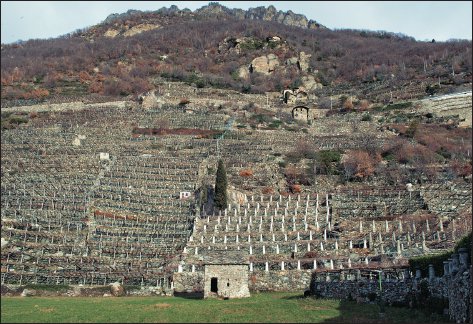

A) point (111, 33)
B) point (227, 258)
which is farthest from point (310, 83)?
point (227, 258)

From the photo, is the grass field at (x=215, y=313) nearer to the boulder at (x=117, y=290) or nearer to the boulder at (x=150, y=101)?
the boulder at (x=117, y=290)

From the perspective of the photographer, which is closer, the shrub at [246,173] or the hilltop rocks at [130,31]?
the shrub at [246,173]

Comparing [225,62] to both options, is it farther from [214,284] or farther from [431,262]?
[431,262]

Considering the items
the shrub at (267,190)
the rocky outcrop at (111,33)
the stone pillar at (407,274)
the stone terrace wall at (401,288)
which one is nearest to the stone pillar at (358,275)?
the stone terrace wall at (401,288)

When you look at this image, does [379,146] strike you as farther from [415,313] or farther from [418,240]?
[415,313]

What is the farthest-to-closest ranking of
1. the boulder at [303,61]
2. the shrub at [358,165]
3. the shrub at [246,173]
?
1. the boulder at [303,61]
2. the shrub at [358,165]
3. the shrub at [246,173]

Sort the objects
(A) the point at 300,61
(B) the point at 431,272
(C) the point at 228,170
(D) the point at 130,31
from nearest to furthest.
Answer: (B) the point at 431,272
(C) the point at 228,170
(A) the point at 300,61
(D) the point at 130,31
